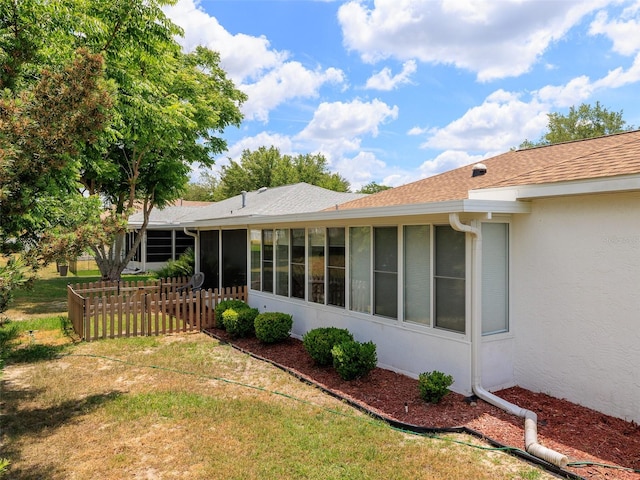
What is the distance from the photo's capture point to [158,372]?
7.00 metres

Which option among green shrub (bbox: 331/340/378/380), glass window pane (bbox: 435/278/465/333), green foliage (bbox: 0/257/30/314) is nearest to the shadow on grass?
green foliage (bbox: 0/257/30/314)

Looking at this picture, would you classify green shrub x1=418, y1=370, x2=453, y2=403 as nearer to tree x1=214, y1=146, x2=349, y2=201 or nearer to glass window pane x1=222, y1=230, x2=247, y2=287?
glass window pane x1=222, y1=230, x2=247, y2=287

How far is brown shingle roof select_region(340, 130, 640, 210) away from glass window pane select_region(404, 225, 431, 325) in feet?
4.13

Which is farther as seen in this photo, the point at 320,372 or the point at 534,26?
the point at 534,26

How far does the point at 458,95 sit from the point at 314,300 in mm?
14391

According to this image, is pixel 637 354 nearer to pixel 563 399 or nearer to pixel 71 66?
pixel 563 399

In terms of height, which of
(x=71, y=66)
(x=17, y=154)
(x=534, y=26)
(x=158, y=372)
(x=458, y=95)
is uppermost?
(x=458, y=95)

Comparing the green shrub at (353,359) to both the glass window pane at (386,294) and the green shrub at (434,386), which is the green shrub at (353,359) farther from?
the green shrub at (434,386)

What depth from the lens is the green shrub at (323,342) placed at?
22.4 feet

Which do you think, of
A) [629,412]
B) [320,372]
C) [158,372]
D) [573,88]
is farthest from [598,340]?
[573,88]

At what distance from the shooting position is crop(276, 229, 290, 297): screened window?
979 centimetres

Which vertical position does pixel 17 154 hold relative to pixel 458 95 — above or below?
below

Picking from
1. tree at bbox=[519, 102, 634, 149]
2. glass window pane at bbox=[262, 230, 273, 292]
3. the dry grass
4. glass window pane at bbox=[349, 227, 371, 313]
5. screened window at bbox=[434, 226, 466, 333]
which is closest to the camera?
the dry grass

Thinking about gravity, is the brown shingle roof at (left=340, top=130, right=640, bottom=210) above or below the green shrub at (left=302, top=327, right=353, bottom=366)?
above
